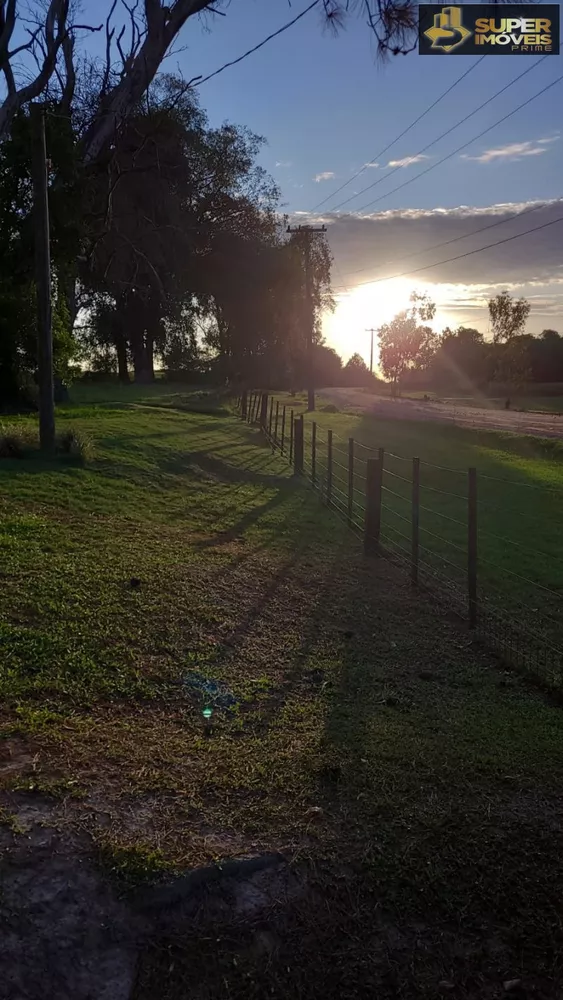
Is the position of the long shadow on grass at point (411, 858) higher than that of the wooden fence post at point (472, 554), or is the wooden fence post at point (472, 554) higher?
the wooden fence post at point (472, 554)

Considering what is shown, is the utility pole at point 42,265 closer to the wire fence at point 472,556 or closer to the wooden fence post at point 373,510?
the wire fence at point 472,556

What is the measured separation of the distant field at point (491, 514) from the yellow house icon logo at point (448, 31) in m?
6.83

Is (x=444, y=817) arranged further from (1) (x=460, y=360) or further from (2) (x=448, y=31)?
(1) (x=460, y=360)

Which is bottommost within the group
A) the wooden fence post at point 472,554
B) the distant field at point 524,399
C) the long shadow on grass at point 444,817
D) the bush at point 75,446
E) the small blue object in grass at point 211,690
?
the long shadow on grass at point 444,817

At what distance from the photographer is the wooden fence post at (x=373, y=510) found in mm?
9320

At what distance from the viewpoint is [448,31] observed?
499 inches

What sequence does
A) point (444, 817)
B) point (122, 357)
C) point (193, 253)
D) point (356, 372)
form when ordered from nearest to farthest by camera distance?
point (444, 817) < point (193, 253) < point (122, 357) < point (356, 372)

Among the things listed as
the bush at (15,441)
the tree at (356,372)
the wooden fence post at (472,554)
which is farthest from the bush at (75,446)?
the tree at (356,372)

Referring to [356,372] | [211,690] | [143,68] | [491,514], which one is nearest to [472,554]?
[211,690]

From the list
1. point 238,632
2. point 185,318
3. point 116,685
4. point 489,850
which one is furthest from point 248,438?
point 185,318

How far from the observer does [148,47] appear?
13602 mm

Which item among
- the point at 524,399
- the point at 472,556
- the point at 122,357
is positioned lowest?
the point at 472,556

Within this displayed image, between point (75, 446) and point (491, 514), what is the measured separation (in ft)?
23.9

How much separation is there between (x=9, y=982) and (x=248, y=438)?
18.6 m
